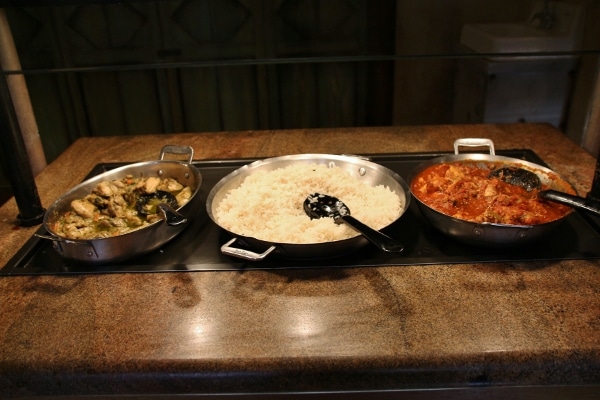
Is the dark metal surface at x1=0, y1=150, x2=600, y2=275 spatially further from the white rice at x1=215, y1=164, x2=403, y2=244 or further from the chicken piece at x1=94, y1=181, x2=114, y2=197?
the chicken piece at x1=94, y1=181, x2=114, y2=197

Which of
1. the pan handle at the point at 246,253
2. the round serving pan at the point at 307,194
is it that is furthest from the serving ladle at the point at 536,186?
the pan handle at the point at 246,253

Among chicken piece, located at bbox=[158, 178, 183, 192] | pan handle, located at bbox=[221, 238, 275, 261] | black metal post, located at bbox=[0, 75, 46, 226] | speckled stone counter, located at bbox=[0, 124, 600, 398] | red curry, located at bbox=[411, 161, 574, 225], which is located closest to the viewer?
speckled stone counter, located at bbox=[0, 124, 600, 398]

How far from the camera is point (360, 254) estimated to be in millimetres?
1185


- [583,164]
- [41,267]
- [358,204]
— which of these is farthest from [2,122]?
[583,164]

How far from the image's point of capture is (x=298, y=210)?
1.29 meters

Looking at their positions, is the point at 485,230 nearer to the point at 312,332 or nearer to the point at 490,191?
the point at 490,191

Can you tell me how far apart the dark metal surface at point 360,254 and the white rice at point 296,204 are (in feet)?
0.19

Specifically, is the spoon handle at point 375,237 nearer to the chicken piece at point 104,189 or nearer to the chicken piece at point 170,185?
the chicken piece at point 170,185

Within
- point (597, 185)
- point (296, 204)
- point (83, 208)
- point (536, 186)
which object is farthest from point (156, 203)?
point (597, 185)

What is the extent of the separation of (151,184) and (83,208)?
0.19 metres

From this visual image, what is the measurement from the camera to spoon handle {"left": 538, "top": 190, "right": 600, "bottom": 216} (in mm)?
1087

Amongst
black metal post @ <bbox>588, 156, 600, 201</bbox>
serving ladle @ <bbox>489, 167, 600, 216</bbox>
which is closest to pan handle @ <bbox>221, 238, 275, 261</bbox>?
serving ladle @ <bbox>489, 167, 600, 216</bbox>

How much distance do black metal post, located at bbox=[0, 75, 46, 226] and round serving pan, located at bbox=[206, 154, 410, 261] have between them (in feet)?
1.66

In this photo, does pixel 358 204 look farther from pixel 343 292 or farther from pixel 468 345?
pixel 468 345
